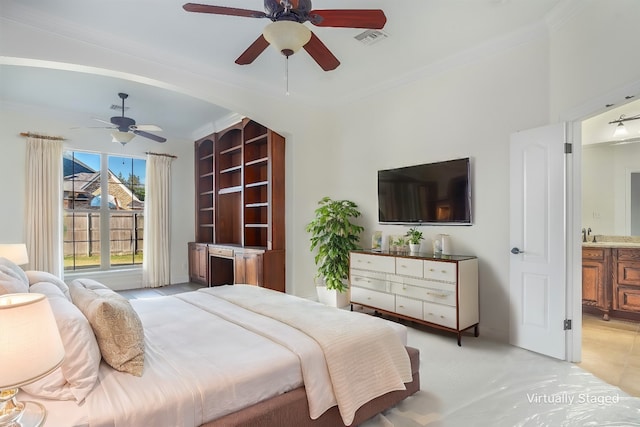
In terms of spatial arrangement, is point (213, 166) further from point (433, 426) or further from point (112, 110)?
point (433, 426)

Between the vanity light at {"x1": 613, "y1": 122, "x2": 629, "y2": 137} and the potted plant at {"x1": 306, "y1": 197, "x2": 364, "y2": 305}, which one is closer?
the vanity light at {"x1": 613, "y1": 122, "x2": 629, "y2": 137}

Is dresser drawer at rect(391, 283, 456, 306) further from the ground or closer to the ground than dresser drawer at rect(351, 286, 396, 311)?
further from the ground

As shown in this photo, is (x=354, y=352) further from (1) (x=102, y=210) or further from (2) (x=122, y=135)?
(1) (x=102, y=210)

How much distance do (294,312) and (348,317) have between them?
1.27 ft

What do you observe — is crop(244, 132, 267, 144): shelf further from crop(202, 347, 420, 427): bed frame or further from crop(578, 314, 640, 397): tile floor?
crop(578, 314, 640, 397): tile floor

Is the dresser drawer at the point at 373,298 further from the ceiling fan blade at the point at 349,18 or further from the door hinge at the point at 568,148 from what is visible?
the ceiling fan blade at the point at 349,18

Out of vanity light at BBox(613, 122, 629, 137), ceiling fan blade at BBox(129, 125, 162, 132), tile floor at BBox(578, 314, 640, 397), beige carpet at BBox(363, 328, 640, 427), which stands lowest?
tile floor at BBox(578, 314, 640, 397)

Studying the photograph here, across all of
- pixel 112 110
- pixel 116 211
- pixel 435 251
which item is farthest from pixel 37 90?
pixel 435 251

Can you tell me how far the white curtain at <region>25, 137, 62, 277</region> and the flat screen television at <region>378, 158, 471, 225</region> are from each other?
5047 millimetres

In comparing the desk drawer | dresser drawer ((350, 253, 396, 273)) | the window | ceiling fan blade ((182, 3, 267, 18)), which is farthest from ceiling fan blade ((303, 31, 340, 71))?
the window

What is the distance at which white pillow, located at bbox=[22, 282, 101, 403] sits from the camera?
134 centimetres

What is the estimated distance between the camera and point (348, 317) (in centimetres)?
229

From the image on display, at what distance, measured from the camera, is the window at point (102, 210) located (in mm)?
5785

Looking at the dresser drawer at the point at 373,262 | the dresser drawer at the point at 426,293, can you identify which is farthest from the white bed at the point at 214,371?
the dresser drawer at the point at 373,262
